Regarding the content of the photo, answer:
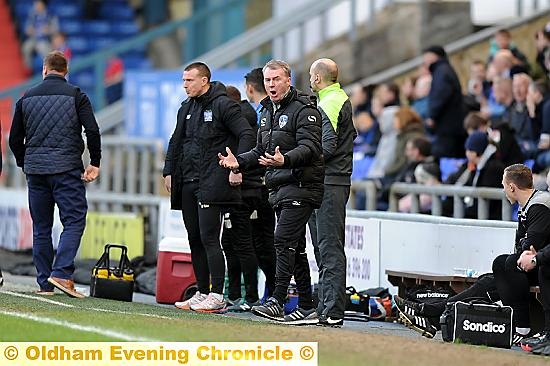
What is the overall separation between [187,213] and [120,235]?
206 inches

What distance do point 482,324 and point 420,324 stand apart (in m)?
0.89

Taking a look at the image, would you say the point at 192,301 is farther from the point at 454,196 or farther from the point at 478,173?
the point at 478,173

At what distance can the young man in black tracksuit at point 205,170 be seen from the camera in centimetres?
1361

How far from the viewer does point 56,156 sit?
47.1 ft

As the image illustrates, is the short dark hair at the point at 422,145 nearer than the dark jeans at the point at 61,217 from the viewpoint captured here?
No

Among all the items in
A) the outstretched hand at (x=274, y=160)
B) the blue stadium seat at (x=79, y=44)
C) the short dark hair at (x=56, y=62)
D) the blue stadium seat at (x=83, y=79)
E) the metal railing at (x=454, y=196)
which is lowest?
the metal railing at (x=454, y=196)

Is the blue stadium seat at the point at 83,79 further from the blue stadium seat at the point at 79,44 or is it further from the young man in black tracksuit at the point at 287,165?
the young man in black tracksuit at the point at 287,165

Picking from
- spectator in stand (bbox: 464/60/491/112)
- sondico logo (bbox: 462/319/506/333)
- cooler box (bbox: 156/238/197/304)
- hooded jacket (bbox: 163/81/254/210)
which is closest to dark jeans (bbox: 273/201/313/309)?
hooded jacket (bbox: 163/81/254/210)

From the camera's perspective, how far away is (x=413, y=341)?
36.8 feet

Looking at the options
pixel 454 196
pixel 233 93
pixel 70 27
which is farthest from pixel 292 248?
pixel 70 27

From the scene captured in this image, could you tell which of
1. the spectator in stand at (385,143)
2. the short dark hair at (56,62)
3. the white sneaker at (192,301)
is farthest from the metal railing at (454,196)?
the short dark hair at (56,62)

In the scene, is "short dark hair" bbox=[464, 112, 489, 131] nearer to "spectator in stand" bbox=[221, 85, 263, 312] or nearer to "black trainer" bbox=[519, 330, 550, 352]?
"spectator in stand" bbox=[221, 85, 263, 312]

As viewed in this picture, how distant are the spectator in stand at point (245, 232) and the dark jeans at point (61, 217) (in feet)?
4.51

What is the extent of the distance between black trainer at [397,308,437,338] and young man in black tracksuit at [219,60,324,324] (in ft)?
2.48
